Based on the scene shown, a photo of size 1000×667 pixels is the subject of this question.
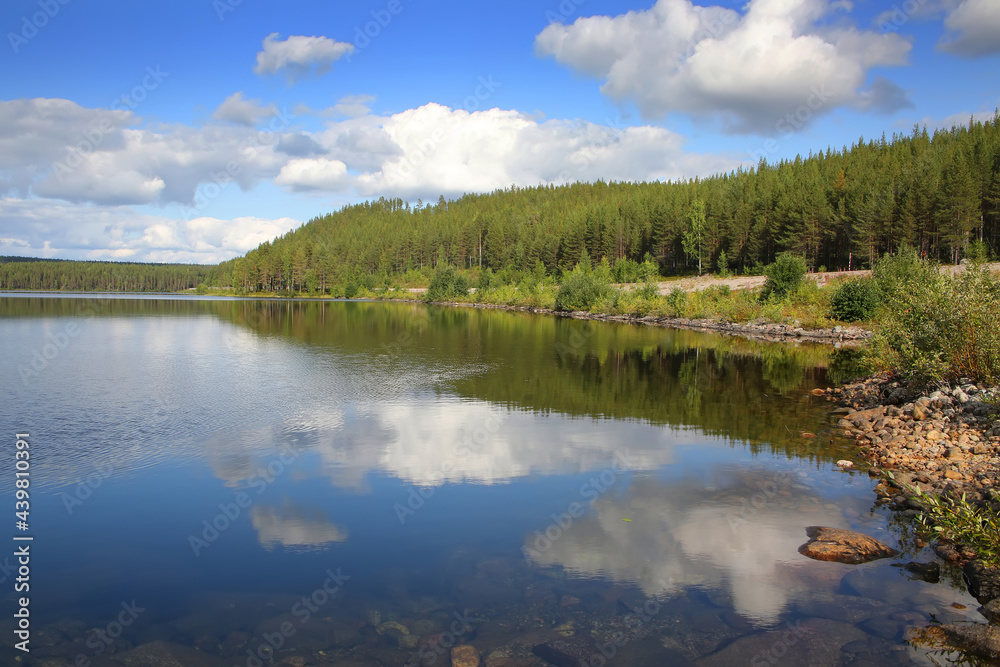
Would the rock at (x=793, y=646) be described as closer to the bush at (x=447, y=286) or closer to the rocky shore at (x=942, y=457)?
the rocky shore at (x=942, y=457)

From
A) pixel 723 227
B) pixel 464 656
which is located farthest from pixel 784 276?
pixel 464 656

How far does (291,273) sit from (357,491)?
491ft

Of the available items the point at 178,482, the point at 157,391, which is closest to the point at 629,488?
the point at 178,482

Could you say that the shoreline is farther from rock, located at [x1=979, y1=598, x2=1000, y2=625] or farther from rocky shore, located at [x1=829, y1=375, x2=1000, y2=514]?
rock, located at [x1=979, y1=598, x2=1000, y2=625]

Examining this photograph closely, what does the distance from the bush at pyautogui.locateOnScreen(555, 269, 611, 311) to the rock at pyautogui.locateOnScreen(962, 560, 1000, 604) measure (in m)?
70.2

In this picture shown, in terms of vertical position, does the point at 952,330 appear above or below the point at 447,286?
below

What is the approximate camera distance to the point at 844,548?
33.2ft

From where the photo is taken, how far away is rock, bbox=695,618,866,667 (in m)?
7.31

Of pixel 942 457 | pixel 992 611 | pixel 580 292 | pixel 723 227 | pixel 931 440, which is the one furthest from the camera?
pixel 723 227

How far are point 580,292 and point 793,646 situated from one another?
75206mm

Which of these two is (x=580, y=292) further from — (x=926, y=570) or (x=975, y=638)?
(x=975, y=638)

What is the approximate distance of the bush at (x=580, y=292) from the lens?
80.4m

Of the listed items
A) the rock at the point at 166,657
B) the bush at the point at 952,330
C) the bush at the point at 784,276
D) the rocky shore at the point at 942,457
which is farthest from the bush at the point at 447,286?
the rock at the point at 166,657

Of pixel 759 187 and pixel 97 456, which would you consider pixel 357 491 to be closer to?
pixel 97 456
